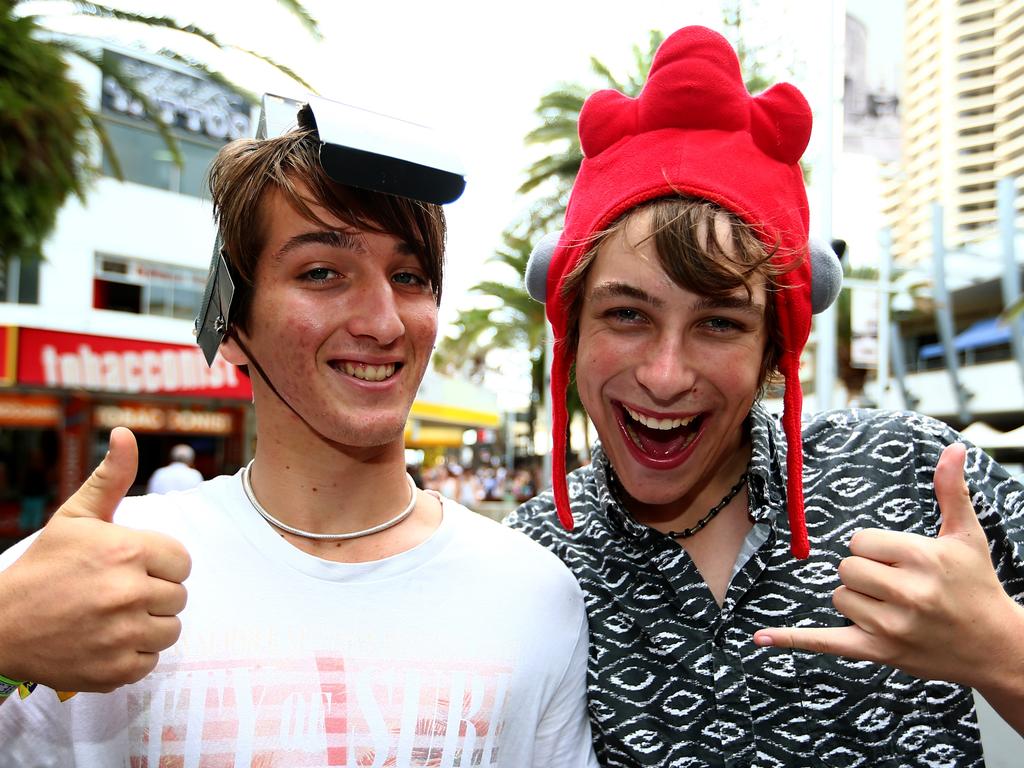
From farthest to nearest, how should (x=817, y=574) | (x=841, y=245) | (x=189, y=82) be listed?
1. (x=189, y=82)
2. (x=841, y=245)
3. (x=817, y=574)

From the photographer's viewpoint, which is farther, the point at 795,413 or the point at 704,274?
the point at 795,413

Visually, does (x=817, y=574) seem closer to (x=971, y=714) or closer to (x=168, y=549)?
(x=971, y=714)

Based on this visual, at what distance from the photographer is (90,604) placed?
123 centimetres

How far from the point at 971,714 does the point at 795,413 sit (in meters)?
0.81

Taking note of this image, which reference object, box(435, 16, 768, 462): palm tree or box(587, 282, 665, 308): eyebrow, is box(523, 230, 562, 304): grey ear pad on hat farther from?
box(435, 16, 768, 462): palm tree

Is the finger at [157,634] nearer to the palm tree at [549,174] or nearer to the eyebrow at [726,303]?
the eyebrow at [726,303]

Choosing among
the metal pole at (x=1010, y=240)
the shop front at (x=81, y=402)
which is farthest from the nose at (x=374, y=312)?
the metal pole at (x=1010, y=240)

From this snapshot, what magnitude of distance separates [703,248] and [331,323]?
88 centimetres

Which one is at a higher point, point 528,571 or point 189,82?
point 189,82

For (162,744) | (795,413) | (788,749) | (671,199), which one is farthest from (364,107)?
(788,749)

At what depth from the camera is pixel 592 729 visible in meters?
2.00

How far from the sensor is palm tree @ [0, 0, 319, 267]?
19.3 feet

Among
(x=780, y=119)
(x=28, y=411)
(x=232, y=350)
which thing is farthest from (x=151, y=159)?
(x=780, y=119)

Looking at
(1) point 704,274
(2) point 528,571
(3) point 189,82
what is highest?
(3) point 189,82
